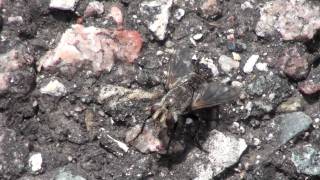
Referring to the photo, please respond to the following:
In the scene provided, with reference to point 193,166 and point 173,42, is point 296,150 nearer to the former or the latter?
point 193,166

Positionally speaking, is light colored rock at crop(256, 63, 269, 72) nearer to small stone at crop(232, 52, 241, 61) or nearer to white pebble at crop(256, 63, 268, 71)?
white pebble at crop(256, 63, 268, 71)

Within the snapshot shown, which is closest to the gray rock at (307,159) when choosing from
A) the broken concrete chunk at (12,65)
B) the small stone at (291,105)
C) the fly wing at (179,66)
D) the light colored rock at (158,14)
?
the small stone at (291,105)

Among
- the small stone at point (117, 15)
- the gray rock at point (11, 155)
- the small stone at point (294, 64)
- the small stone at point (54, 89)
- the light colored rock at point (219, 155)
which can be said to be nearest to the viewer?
the gray rock at point (11, 155)

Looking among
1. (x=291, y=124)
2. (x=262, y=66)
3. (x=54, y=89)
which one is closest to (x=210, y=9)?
(x=262, y=66)

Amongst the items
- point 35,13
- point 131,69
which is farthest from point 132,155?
point 35,13

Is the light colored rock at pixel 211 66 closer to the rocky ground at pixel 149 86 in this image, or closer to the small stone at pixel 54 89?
the rocky ground at pixel 149 86

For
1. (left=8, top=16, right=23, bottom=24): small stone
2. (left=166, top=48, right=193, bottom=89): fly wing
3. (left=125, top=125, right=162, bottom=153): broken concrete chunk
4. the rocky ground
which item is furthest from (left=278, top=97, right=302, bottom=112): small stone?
(left=8, top=16, right=23, bottom=24): small stone

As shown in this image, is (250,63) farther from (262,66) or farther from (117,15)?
(117,15)
